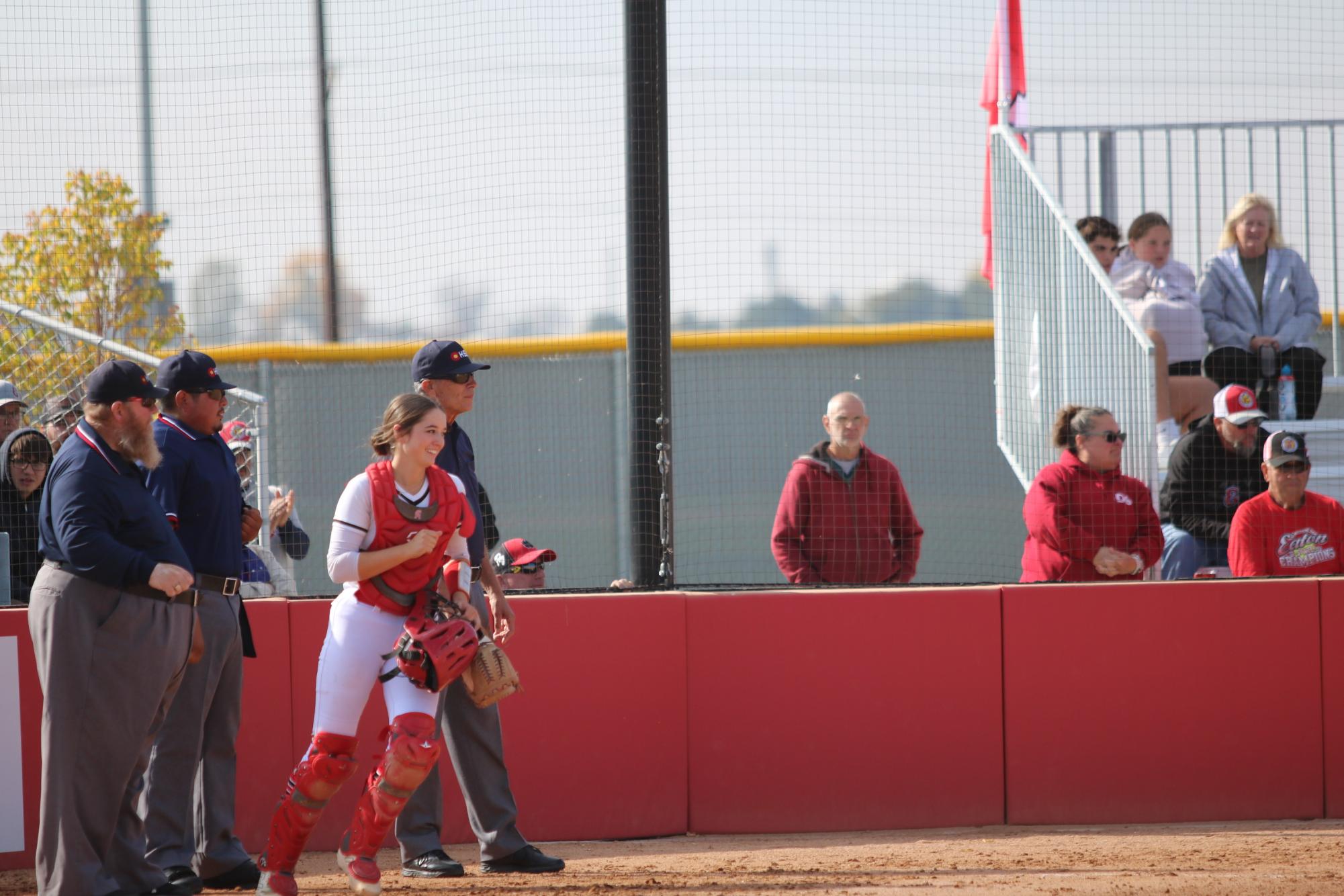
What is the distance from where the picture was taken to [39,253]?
29.2 feet

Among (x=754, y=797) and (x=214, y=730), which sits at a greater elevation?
(x=214, y=730)

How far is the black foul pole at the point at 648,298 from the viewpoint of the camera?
5.84 m

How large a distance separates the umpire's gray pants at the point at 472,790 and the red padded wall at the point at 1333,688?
3.51 m

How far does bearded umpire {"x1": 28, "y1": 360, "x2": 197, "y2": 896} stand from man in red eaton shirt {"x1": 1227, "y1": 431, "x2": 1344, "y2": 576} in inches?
177

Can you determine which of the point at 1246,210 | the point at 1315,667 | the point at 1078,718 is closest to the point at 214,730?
the point at 1078,718

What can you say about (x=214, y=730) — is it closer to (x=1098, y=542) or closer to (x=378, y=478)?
(x=378, y=478)

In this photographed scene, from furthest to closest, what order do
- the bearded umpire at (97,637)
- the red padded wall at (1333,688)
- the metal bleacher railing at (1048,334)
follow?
1. the metal bleacher railing at (1048,334)
2. the red padded wall at (1333,688)
3. the bearded umpire at (97,637)

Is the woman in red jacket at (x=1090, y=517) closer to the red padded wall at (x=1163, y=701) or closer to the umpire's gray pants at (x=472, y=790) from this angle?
the red padded wall at (x=1163, y=701)

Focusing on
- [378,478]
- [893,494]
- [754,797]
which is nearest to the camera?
[378,478]

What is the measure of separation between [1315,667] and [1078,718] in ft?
3.46

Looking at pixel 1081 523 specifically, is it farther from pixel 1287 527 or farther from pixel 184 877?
pixel 184 877

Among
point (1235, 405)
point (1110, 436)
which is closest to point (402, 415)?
point (1110, 436)

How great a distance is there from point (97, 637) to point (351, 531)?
2.75 feet

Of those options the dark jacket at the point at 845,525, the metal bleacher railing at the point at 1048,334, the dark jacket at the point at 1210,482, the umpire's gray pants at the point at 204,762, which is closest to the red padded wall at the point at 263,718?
the umpire's gray pants at the point at 204,762
